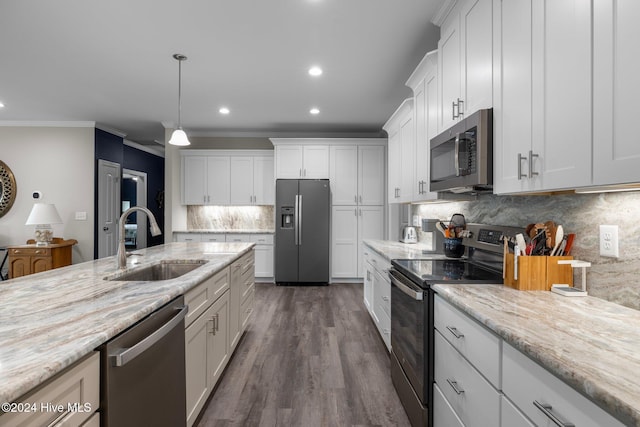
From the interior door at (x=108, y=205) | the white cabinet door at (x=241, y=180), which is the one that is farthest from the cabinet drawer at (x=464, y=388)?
the interior door at (x=108, y=205)

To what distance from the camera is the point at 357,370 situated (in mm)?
2615

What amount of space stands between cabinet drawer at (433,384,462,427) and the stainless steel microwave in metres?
1.05

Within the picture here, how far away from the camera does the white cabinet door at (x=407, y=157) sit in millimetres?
3160

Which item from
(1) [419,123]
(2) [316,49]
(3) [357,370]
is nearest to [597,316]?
(3) [357,370]

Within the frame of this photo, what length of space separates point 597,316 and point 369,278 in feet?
8.89

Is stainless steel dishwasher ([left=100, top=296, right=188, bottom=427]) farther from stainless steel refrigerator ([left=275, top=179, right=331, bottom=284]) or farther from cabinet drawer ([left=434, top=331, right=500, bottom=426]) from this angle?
stainless steel refrigerator ([left=275, top=179, right=331, bottom=284])

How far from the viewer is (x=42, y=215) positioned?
499cm

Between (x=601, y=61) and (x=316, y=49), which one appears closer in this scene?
(x=601, y=61)

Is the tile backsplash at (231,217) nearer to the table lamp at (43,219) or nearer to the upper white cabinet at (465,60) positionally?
the table lamp at (43,219)

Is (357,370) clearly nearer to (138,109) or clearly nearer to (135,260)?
(135,260)

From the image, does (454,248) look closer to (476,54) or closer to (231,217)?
(476,54)

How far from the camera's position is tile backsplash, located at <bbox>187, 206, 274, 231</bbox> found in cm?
626

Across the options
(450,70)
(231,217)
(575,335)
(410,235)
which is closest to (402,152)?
(410,235)

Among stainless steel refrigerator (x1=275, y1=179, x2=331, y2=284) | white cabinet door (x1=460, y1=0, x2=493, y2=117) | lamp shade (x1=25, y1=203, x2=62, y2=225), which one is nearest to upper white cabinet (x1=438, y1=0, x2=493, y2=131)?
white cabinet door (x1=460, y1=0, x2=493, y2=117)
